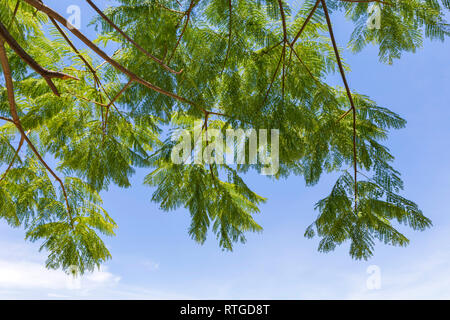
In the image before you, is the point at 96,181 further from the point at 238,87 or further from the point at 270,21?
Result: the point at 270,21

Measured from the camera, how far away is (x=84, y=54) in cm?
200

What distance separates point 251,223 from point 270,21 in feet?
3.29

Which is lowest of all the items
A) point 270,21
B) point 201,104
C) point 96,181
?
point 96,181

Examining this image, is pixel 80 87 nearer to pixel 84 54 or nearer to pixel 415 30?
pixel 84 54

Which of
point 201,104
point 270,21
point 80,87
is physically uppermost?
point 270,21

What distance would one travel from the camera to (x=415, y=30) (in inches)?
62.1

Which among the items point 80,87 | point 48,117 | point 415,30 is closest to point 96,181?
point 48,117

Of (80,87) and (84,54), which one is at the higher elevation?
(84,54)

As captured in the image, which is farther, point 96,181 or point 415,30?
point 96,181

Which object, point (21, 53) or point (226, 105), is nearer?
point (21, 53)
